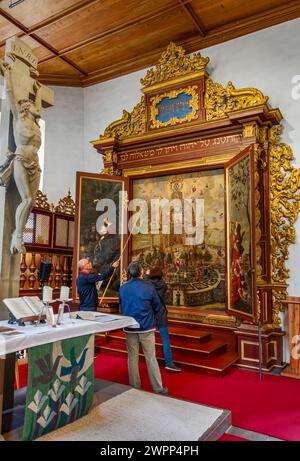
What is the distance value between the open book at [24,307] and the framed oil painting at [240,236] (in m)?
3.39

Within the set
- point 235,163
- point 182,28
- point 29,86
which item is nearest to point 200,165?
point 235,163

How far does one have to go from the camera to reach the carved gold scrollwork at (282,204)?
6.26m

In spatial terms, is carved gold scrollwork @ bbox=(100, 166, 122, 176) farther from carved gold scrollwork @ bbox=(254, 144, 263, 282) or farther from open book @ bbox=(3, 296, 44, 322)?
open book @ bbox=(3, 296, 44, 322)

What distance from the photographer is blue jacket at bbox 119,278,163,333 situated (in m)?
4.20

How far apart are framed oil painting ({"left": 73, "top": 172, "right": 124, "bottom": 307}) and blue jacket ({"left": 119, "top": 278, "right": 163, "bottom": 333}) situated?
3.32 m

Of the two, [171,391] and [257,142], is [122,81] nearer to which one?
[257,142]

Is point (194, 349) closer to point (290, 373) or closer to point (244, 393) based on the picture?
point (244, 393)

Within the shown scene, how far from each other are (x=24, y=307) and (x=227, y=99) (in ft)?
18.7

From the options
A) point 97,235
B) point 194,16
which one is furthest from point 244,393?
point 194,16

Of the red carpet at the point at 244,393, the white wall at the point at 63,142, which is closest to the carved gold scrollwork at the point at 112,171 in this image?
the white wall at the point at 63,142

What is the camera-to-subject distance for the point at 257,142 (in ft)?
21.0

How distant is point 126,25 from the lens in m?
7.48

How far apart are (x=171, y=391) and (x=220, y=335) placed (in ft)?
7.18

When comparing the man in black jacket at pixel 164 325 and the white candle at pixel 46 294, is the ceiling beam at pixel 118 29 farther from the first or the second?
the white candle at pixel 46 294
